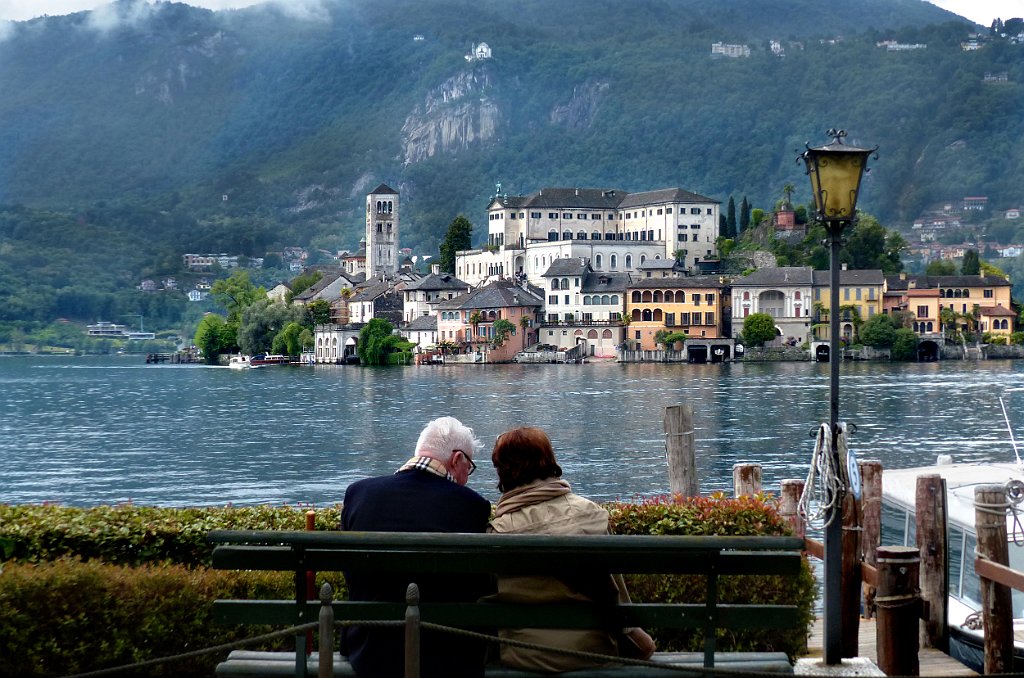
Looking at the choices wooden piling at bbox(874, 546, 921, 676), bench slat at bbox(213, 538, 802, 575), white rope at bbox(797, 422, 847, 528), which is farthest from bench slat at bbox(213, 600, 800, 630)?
wooden piling at bbox(874, 546, 921, 676)

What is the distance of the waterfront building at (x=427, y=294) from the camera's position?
413 ft

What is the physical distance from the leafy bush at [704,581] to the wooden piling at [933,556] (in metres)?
1.41

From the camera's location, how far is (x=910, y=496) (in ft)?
46.4

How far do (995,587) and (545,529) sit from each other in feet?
13.4

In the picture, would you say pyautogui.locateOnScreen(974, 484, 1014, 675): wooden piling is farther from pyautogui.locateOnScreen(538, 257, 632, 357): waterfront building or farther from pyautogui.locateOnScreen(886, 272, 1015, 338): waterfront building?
pyautogui.locateOnScreen(538, 257, 632, 357): waterfront building

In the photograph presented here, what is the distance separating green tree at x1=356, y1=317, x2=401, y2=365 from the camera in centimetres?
12125

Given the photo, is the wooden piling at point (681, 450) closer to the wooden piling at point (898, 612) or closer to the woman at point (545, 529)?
the wooden piling at point (898, 612)

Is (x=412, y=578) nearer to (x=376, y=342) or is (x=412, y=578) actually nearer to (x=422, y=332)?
(x=376, y=342)

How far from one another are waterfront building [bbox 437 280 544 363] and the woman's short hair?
11059 centimetres

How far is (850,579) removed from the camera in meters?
8.84

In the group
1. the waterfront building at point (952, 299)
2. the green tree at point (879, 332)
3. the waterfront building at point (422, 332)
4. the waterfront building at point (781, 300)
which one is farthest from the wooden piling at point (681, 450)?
the waterfront building at point (422, 332)

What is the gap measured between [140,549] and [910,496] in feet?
28.8

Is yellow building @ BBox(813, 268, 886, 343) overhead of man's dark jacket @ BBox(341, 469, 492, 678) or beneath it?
overhead

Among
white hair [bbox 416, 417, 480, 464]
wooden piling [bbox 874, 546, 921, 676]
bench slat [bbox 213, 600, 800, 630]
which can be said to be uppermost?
white hair [bbox 416, 417, 480, 464]
